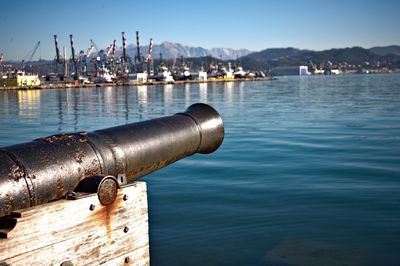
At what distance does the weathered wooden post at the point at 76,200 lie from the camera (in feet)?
8.13

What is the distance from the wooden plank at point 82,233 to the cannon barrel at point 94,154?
14 centimetres

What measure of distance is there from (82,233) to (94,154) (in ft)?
1.68

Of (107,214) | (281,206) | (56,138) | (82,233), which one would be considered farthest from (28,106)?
(82,233)

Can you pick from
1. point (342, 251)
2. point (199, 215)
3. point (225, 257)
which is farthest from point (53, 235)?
point (199, 215)

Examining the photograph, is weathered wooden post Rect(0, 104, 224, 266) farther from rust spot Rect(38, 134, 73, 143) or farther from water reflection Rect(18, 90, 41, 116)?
water reflection Rect(18, 90, 41, 116)

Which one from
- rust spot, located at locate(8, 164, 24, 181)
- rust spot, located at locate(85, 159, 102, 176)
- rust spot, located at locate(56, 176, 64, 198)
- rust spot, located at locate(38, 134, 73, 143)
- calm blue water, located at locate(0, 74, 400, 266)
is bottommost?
calm blue water, located at locate(0, 74, 400, 266)

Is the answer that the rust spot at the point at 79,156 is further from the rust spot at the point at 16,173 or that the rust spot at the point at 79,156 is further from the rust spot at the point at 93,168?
the rust spot at the point at 16,173

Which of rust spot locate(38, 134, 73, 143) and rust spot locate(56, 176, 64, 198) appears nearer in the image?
rust spot locate(56, 176, 64, 198)

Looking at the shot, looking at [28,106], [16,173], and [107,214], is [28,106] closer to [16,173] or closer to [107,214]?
[107,214]

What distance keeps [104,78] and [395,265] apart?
110007 mm

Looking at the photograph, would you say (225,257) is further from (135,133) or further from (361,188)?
(361,188)

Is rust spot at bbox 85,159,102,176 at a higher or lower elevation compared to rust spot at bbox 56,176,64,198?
higher

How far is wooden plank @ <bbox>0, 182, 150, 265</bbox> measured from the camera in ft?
7.97

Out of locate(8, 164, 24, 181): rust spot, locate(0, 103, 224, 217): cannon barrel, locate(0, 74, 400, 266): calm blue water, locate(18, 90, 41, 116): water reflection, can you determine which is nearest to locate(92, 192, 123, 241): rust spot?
locate(0, 103, 224, 217): cannon barrel
